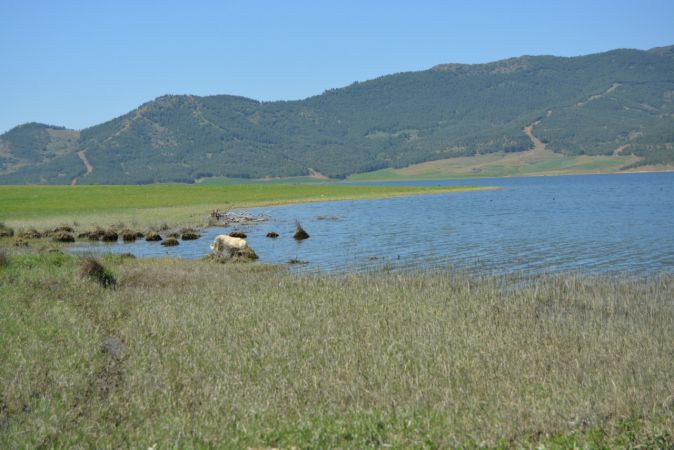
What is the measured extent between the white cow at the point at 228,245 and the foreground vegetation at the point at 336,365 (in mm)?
10874

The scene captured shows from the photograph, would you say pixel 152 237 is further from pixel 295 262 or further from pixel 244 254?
pixel 295 262

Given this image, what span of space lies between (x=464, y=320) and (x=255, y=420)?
8038 mm

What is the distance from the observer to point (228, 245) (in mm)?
33688

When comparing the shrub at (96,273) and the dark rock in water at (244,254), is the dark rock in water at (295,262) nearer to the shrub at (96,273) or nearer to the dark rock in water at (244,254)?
the dark rock in water at (244,254)

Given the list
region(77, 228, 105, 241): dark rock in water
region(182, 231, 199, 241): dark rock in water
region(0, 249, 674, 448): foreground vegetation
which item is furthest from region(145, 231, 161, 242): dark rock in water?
region(0, 249, 674, 448): foreground vegetation

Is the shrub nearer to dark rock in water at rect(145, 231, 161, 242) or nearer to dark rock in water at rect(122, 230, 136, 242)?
dark rock in water at rect(145, 231, 161, 242)

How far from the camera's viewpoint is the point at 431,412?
10867 mm

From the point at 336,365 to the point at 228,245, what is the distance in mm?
20960

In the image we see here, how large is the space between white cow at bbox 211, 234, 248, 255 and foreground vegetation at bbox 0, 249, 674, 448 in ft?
35.7

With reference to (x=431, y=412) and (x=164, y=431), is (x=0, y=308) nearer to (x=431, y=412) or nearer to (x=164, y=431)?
(x=164, y=431)

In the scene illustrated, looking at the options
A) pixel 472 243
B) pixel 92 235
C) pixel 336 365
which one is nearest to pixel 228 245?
pixel 472 243

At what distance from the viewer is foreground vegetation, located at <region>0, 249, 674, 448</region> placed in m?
10.1

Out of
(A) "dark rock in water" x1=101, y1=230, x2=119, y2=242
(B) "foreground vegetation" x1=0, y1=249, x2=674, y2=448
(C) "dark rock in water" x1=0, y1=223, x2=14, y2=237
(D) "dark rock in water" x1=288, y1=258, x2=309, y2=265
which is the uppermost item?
(C) "dark rock in water" x1=0, y1=223, x2=14, y2=237

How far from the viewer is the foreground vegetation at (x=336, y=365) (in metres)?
10.1
